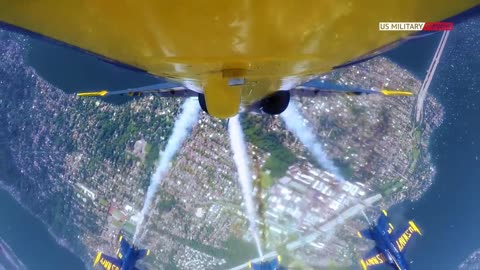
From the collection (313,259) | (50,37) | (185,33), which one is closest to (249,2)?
(185,33)

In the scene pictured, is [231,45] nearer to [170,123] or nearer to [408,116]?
[170,123]

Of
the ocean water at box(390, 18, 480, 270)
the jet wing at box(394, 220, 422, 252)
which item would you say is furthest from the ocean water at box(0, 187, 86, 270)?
the ocean water at box(390, 18, 480, 270)

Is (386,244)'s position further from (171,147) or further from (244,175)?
(171,147)

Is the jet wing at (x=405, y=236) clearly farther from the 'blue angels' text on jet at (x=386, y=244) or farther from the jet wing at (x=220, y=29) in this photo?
the jet wing at (x=220, y=29)

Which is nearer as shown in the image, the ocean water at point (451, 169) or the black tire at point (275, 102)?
the black tire at point (275, 102)

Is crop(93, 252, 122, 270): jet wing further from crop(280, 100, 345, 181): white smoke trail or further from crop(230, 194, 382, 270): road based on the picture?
crop(280, 100, 345, 181): white smoke trail

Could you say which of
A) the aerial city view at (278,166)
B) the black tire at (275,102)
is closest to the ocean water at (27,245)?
the aerial city view at (278,166)

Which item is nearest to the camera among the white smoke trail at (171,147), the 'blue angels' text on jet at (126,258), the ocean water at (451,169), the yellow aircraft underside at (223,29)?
the yellow aircraft underside at (223,29)
